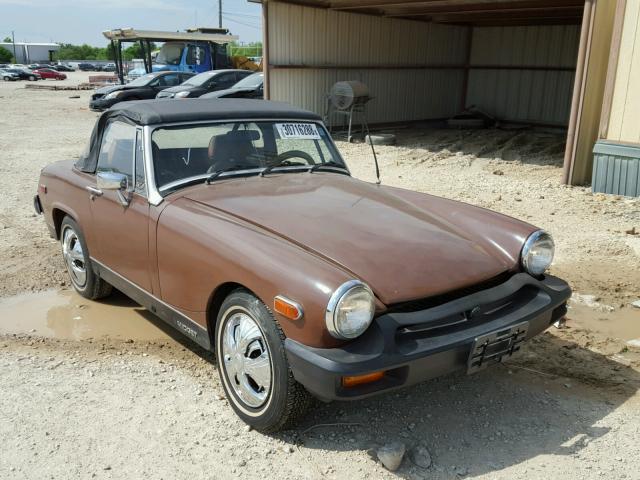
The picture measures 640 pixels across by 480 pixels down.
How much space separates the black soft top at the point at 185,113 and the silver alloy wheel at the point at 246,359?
1584mm

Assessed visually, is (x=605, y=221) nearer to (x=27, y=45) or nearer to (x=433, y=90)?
(x=433, y=90)

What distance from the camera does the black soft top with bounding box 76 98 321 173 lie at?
4012mm

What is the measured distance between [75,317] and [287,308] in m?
2.66

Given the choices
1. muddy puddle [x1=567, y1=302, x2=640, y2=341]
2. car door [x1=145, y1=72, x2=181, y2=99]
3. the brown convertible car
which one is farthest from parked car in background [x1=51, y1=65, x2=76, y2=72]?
Answer: muddy puddle [x1=567, y1=302, x2=640, y2=341]

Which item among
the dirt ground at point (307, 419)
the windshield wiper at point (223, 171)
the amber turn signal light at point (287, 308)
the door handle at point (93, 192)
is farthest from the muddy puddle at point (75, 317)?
the amber turn signal light at point (287, 308)

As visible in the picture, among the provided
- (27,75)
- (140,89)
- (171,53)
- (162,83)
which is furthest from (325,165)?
(27,75)

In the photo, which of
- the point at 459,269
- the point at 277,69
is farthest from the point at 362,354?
the point at 277,69

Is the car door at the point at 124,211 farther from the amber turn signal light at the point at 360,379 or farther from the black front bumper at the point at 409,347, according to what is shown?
the amber turn signal light at the point at 360,379

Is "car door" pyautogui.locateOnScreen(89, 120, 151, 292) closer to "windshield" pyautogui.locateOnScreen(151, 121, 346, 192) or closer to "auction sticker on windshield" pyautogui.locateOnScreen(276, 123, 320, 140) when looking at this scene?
"windshield" pyautogui.locateOnScreen(151, 121, 346, 192)

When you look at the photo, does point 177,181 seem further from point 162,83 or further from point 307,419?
point 162,83

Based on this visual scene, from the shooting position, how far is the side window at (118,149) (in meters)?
4.11

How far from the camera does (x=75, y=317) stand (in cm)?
466

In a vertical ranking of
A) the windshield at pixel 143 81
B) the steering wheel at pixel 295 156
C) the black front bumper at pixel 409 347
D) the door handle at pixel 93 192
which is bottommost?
the black front bumper at pixel 409 347

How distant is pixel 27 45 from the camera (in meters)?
84.8
